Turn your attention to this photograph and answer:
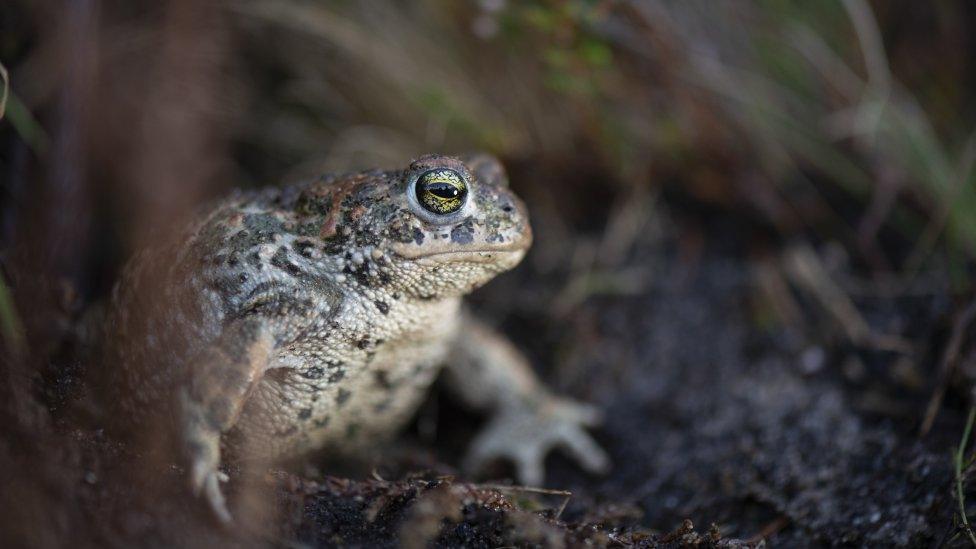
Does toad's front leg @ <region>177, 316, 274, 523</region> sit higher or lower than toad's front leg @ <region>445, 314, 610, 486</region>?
lower

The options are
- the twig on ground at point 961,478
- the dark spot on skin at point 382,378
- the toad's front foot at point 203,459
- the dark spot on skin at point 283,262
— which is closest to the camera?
the toad's front foot at point 203,459

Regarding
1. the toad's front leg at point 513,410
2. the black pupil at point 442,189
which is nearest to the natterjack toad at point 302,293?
the black pupil at point 442,189

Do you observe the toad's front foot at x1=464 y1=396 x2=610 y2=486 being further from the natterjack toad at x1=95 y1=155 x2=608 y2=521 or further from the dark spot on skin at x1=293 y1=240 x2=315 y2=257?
the dark spot on skin at x1=293 y1=240 x2=315 y2=257

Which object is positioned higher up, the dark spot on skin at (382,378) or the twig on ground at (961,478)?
the dark spot on skin at (382,378)

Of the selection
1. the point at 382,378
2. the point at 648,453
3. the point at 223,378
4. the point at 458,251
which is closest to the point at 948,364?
the point at 648,453

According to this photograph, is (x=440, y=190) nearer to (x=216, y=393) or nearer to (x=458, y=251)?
(x=458, y=251)

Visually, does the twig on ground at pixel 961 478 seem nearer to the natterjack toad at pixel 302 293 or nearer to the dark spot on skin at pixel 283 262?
the natterjack toad at pixel 302 293

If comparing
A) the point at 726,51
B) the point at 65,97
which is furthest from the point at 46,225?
the point at 726,51

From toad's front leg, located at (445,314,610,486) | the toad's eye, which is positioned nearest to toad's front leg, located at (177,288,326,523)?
the toad's eye
